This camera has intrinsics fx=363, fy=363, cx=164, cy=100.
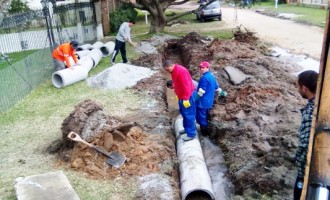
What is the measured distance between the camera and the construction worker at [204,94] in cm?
757

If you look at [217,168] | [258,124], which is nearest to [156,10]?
[258,124]

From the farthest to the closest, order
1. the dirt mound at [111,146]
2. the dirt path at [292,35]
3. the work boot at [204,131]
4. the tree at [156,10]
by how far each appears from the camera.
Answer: the tree at [156,10], the dirt path at [292,35], the work boot at [204,131], the dirt mound at [111,146]

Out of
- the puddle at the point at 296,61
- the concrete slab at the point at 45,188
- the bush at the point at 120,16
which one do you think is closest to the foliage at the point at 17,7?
the bush at the point at 120,16

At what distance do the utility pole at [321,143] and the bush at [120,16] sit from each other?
24.5 meters

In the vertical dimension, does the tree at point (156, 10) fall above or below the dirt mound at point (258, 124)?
above

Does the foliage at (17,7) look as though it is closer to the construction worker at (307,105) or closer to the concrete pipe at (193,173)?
the concrete pipe at (193,173)

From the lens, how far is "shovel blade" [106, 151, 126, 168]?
6.27 m

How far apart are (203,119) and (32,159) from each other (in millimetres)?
3593

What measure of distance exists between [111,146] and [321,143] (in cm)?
524

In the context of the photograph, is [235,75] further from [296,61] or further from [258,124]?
[258,124]

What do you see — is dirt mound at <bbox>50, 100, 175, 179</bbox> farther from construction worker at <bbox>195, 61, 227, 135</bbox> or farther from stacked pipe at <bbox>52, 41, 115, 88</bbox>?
stacked pipe at <bbox>52, 41, 115, 88</bbox>

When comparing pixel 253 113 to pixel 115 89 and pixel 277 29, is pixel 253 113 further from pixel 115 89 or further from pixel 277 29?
pixel 277 29

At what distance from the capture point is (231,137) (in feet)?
24.4

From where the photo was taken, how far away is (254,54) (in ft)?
45.6
